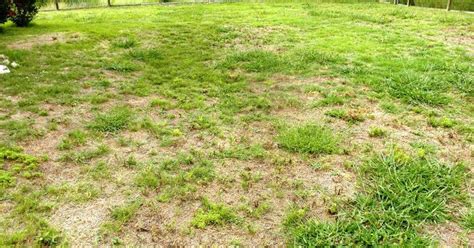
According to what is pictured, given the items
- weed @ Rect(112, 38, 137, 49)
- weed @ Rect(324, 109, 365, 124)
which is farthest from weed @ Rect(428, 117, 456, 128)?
weed @ Rect(112, 38, 137, 49)

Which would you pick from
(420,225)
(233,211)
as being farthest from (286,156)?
(420,225)

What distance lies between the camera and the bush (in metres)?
8.42

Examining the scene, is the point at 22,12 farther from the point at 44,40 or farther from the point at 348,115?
the point at 348,115

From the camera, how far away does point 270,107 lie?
15.0 feet

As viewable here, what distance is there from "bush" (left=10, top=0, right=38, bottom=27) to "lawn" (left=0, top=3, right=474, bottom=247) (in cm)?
160

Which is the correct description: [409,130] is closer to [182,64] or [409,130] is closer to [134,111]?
[134,111]

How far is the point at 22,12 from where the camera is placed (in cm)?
851

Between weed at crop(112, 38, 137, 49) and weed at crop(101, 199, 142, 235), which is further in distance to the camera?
weed at crop(112, 38, 137, 49)

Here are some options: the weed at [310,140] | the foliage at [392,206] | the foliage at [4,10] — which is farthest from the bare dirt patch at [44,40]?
the foliage at [392,206]

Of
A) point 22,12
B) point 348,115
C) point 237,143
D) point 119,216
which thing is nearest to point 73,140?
point 119,216

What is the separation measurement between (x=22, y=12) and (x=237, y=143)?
745 cm

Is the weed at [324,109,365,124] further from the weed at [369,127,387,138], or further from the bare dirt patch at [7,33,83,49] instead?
the bare dirt patch at [7,33,83,49]

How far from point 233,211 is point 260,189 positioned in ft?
1.21

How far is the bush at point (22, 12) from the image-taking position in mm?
8422
